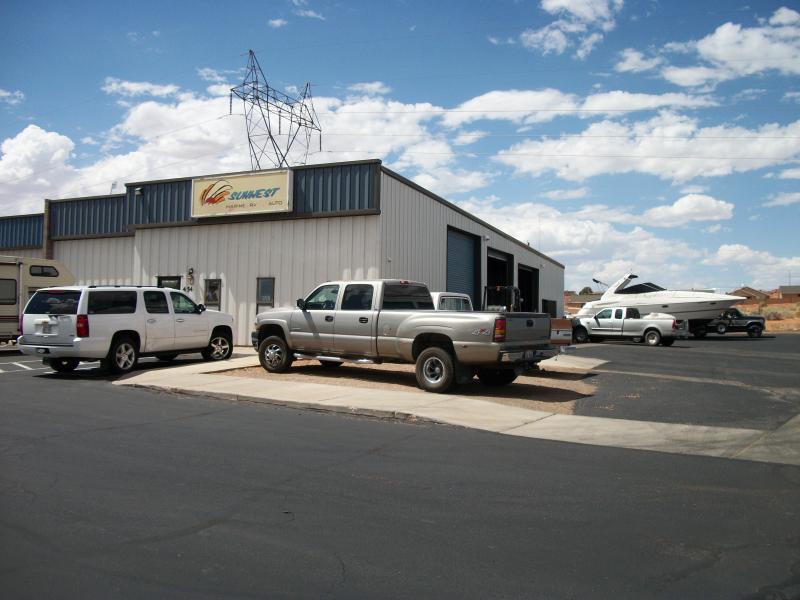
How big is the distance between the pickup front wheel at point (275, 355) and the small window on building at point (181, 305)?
2.67 meters

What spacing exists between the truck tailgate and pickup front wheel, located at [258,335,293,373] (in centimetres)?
511

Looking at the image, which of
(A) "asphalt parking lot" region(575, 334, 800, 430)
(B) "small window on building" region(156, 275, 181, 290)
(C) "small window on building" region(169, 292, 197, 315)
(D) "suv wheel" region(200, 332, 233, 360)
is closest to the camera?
(A) "asphalt parking lot" region(575, 334, 800, 430)

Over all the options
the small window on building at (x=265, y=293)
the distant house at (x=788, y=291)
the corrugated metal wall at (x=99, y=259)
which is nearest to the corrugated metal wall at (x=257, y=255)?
the small window on building at (x=265, y=293)

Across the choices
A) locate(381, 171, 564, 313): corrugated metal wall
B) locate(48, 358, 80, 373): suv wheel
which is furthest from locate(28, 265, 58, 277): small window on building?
locate(381, 171, 564, 313): corrugated metal wall

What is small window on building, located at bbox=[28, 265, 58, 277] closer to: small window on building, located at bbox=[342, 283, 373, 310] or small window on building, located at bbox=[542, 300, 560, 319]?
small window on building, located at bbox=[342, 283, 373, 310]

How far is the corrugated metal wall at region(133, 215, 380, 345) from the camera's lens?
20.3 metres

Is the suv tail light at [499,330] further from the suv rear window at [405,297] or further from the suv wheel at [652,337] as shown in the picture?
the suv wheel at [652,337]

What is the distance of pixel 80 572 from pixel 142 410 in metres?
6.20

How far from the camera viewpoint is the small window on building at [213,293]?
22781 mm

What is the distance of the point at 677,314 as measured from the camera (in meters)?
36.0

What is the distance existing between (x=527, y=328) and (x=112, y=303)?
8.83 meters

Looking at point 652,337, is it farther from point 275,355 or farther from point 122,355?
point 122,355

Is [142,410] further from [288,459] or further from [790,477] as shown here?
[790,477]

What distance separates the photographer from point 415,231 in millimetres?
22422
